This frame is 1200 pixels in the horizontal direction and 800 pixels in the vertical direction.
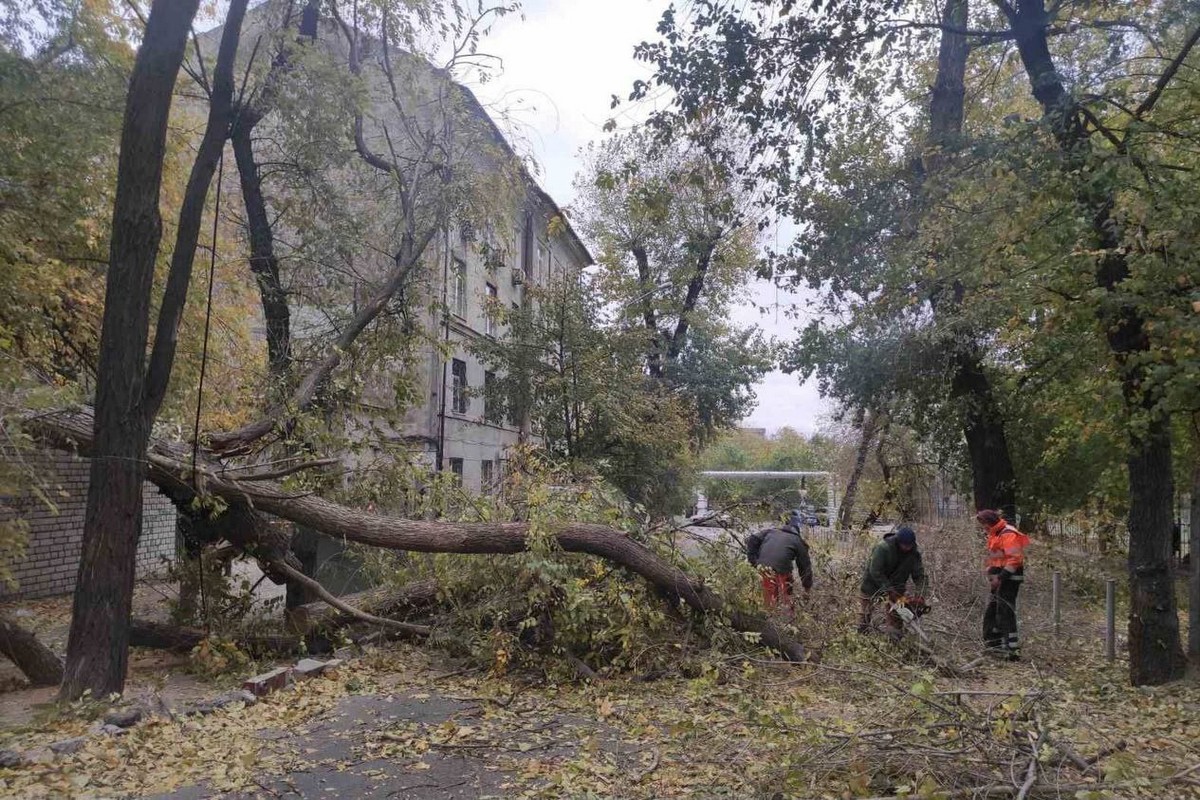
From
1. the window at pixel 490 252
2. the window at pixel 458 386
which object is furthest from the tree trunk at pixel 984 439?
the window at pixel 458 386

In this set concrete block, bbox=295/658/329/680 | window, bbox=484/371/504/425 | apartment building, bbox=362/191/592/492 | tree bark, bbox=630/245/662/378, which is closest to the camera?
concrete block, bbox=295/658/329/680

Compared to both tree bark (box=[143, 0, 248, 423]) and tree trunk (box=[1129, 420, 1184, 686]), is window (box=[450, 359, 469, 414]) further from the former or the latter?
tree trunk (box=[1129, 420, 1184, 686])

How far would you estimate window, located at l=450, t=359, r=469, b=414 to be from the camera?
22969 mm

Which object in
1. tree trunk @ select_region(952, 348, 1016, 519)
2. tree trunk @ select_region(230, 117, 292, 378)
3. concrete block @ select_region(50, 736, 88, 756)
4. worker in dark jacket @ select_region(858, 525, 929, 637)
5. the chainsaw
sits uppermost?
tree trunk @ select_region(230, 117, 292, 378)

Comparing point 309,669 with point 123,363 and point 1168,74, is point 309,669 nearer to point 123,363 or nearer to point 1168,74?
point 123,363

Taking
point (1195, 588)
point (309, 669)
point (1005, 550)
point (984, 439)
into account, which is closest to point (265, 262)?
point (309, 669)

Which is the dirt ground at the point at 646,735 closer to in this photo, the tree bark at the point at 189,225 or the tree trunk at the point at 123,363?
the tree trunk at the point at 123,363

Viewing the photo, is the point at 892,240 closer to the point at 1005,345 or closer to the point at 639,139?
the point at 639,139

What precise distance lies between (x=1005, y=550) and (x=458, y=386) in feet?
54.6

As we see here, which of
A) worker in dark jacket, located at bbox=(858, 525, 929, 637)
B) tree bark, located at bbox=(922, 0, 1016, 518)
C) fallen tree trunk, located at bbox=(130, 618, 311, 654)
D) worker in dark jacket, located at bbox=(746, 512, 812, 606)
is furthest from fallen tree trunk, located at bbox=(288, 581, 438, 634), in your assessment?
tree bark, located at bbox=(922, 0, 1016, 518)

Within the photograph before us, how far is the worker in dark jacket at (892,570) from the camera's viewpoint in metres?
8.34

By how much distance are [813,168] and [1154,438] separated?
12.2 ft

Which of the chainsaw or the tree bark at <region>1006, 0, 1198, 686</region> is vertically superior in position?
the tree bark at <region>1006, 0, 1198, 686</region>

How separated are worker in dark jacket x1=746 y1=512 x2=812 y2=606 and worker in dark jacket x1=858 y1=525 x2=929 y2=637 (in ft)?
1.94
